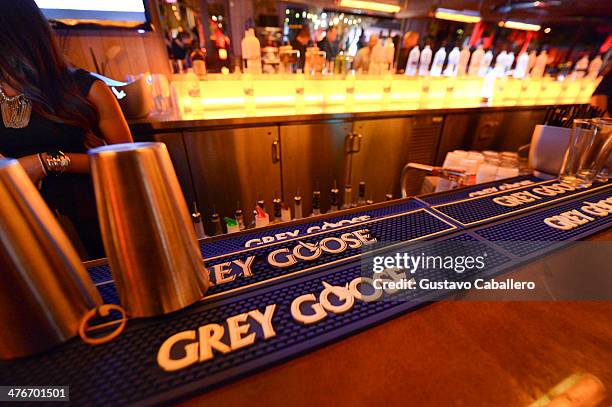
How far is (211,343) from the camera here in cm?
42

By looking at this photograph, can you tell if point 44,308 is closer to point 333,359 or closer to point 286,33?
point 333,359

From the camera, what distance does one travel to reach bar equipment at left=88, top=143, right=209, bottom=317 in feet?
1.23

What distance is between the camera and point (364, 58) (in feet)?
10.5

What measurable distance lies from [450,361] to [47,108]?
1.75 meters

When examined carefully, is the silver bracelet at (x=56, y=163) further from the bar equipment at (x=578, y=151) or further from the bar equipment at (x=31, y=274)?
the bar equipment at (x=578, y=151)

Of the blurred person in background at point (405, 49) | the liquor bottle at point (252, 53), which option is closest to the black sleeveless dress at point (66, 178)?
the liquor bottle at point (252, 53)

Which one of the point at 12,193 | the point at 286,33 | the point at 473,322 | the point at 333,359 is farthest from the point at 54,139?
the point at 286,33

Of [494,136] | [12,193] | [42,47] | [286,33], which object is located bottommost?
[494,136]

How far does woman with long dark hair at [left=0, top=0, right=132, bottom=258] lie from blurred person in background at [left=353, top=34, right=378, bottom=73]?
275cm

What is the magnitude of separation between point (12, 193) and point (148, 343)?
276 mm

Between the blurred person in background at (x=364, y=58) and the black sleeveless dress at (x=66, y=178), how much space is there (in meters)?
2.79

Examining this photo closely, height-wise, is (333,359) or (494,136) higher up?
(333,359)

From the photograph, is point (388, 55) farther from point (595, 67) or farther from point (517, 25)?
point (595, 67)

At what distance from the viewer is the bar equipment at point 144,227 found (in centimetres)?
37
